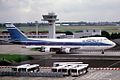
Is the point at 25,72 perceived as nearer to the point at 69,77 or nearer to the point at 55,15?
the point at 69,77

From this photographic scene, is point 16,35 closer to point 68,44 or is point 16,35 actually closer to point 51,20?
point 68,44

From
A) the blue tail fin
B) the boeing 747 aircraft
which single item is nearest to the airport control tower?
the blue tail fin

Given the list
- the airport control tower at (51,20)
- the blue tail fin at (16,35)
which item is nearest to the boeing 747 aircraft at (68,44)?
the blue tail fin at (16,35)

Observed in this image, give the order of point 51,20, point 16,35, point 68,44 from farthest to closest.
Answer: point 51,20, point 16,35, point 68,44

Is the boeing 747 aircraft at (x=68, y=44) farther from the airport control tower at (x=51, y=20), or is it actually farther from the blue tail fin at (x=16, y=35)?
the airport control tower at (x=51, y=20)

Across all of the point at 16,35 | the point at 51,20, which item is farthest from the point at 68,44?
the point at 51,20

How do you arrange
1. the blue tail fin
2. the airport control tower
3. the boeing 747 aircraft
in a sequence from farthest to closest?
the airport control tower
the blue tail fin
the boeing 747 aircraft

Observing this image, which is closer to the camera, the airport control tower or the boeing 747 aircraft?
the boeing 747 aircraft

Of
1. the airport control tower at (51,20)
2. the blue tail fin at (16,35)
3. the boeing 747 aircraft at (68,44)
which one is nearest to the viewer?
the boeing 747 aircraft at (68,44)

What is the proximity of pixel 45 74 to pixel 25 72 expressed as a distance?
3904mm

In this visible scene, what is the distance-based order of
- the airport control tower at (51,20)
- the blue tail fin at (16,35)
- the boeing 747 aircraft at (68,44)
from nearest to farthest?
the boeing 747 aircraft at (68,44), the blue tail fin at (16,35), the airport control tower at (51,20)

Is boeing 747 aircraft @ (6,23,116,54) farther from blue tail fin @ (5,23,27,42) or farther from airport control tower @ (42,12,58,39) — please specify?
airport control tower @ (42,12,58,39)

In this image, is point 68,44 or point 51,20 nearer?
point 68,44

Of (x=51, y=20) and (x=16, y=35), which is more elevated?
(x=51, y=20)
